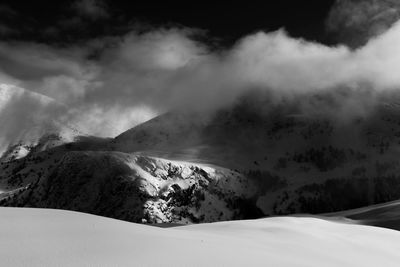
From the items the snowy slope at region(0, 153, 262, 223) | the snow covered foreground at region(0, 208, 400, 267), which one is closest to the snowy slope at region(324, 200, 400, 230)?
the snowy slope at region(0, 153, 262, 223)

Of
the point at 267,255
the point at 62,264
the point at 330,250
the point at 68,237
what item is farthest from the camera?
the point at 330,250

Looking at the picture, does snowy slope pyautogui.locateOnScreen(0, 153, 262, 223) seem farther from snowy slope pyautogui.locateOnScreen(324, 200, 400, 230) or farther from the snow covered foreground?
the snow covered foreground

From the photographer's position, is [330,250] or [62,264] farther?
[330,250]

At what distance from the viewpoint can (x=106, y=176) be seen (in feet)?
612

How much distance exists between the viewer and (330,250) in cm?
2117

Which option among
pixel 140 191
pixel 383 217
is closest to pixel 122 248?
pixel 383 217

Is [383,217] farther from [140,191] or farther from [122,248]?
[122,248]

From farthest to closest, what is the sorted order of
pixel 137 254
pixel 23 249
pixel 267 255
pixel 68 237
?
pixel 267 255
pixel 68 237
pixel 137 254
pixel 23 249

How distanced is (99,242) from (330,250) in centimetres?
1133

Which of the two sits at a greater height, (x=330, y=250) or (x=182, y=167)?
(x=182, y=167)

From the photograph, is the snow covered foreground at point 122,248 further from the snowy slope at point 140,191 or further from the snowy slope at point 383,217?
the snowy slope at point 140,191

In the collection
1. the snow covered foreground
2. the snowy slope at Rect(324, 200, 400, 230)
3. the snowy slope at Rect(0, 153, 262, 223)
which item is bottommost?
the snow covered foreground

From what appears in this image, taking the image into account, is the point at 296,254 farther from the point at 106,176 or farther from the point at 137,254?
the point at 106,176

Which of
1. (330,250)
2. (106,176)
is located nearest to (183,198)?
(106,176)
